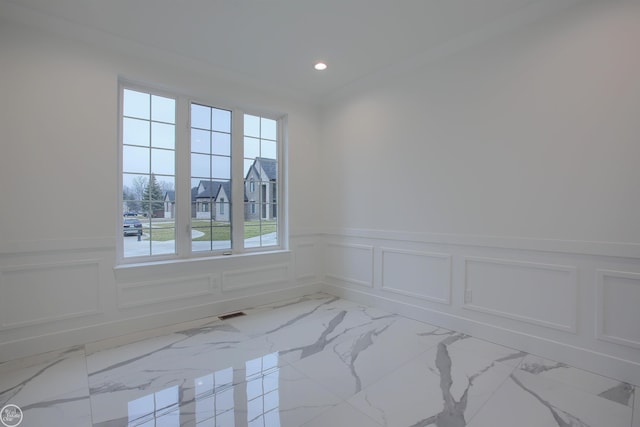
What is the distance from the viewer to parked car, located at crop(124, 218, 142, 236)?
321 cm

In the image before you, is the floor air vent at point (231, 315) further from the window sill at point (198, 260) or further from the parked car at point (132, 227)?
the parked car at point (132, 227)

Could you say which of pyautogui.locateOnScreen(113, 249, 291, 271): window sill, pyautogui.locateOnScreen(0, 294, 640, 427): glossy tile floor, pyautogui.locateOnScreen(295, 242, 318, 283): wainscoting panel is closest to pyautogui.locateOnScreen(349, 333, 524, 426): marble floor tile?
pyautogui.locateOnScreen(0, 294, 640, 427): glossy tile floor

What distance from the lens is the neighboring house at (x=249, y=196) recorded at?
12.1 ft

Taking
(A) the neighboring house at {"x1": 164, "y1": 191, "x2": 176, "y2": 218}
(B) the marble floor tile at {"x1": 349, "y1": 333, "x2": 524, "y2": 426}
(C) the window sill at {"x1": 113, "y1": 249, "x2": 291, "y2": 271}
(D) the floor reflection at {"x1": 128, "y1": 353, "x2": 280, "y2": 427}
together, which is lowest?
(D) the floor reflection at {"x1": 128, "y1": 353, "x2": 280, "y2": 427}

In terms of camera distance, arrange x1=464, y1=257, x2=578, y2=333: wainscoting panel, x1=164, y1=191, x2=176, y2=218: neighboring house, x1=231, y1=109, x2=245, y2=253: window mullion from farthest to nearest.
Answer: x1=231, y1=109, x2=245, y2=253: window mullion < x1=164, y1=191, x2=176, y2=218: neighboring house < x1=464, y1=257, x2=578, y2=333: wainscoting panel

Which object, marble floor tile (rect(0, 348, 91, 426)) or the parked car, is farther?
the parked car

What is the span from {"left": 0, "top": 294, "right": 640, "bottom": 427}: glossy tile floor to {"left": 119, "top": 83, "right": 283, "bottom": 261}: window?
1059 millimetres

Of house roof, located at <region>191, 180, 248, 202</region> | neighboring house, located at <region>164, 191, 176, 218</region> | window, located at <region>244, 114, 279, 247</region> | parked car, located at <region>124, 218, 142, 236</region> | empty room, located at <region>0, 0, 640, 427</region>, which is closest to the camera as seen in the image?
empty room, located at <region>0, 0, 640, 427</region>

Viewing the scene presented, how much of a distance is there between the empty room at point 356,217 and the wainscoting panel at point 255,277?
3 cm

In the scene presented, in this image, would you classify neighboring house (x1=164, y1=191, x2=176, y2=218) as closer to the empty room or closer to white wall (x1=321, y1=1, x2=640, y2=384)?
the empty room

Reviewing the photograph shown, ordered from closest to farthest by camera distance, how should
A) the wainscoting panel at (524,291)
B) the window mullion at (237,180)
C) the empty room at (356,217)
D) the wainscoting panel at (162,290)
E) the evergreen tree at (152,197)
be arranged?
the empty room at (356,217) < the wainscoting panel at (524,291) < the wainscoting panel at (162,290) < the evergreen tree at (152,197) < the window mullion at (237,180)

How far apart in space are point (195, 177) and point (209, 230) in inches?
24.8

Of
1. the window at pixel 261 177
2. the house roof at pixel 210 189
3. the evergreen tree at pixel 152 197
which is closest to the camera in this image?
the evergreen tree at pixel 152 197

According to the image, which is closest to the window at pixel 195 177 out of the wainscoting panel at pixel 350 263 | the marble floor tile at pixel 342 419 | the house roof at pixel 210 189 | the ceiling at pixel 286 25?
the house roof at pixel 210 189
